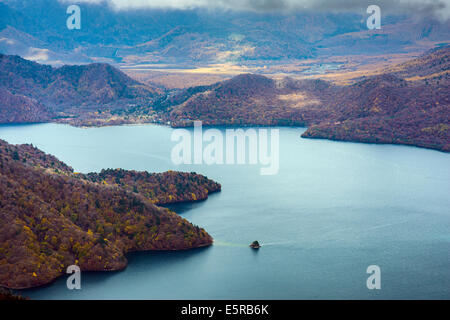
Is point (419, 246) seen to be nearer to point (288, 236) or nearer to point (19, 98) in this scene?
point (288, 236)

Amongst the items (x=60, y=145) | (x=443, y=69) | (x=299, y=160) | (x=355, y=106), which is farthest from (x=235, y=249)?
(x=443, y=69)

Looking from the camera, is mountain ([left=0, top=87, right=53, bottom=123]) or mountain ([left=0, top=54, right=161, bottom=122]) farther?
mountain ([left=0, top=54, right=161, bottom=122])

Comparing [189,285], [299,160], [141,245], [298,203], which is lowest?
[189,285]

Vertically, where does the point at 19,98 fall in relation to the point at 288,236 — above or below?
above

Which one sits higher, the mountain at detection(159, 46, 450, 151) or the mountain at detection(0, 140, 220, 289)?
the mountain at detection(159, 46, 450, 151)

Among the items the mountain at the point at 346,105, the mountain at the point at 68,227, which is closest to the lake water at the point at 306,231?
the mountain at the point at 68,227

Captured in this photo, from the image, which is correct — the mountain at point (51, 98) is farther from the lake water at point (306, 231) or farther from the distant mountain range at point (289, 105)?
the lake water at point (306, 231)

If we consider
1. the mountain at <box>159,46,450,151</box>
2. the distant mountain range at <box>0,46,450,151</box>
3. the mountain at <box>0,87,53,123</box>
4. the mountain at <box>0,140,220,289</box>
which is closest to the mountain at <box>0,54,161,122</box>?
the mountain at <box>0,87,53,123</box>

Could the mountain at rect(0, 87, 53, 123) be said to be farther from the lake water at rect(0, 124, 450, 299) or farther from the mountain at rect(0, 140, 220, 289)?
the mountain at rect(0, 140, 220, 289)

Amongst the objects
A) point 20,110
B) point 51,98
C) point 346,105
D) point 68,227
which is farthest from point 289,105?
point 68,227
